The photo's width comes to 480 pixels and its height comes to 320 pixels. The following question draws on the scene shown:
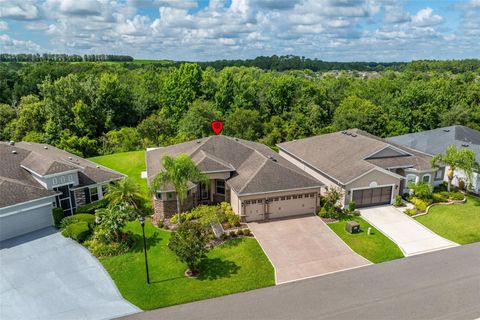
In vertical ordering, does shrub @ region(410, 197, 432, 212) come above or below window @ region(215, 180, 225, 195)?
below

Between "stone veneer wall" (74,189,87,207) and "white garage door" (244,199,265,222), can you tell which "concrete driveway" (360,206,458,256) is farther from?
"stone veneer wall" (74,189,87,207)

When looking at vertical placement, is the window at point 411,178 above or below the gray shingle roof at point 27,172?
below

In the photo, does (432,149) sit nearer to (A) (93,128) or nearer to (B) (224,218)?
(B) (224,218)

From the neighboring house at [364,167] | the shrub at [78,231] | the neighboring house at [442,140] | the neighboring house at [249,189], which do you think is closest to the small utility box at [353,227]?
the neighboring house at [249,189]

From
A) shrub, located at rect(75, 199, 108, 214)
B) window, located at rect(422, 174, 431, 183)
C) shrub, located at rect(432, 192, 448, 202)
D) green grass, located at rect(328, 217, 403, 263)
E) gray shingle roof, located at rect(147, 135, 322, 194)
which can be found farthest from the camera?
window, located at rect(422, 174, 431, 183)

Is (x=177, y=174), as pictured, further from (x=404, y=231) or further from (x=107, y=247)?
(x=404, y=231)

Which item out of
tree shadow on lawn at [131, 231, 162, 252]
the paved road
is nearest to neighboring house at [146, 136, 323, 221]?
tree shadow on lawn at [131, 231, 162, 252]

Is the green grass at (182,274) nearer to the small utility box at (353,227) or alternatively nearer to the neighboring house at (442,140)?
the small utility box at (353,227)
